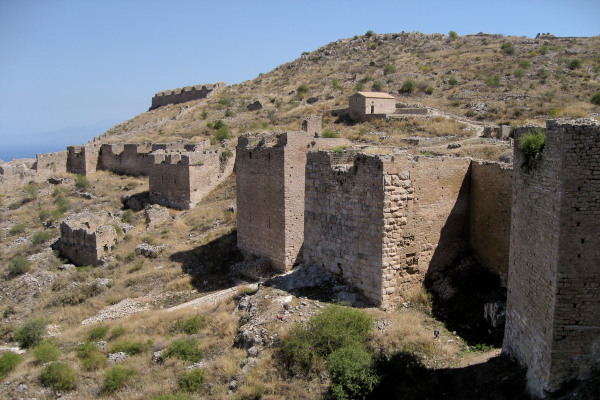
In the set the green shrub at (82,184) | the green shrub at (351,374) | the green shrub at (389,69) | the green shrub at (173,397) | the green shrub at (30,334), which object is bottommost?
the green shrub at (30,334)

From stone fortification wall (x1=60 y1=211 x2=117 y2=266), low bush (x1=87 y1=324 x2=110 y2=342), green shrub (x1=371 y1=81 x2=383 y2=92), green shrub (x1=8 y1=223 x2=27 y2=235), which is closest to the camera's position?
low bush (x1=87 y1=324 x2=110 y2=342)

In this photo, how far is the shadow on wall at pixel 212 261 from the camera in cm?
1412

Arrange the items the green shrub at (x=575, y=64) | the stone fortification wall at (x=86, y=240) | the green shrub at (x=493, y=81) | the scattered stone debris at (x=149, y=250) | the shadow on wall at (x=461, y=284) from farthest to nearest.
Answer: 1. the green shrub at (x=575, y=64)
2. the green shrub at (x=493, y=81)
3. the stone fortification wall at (x=86, y=240)
4. the scattered stone debris at (x=149, y=250)
5. the shadow on wall at (x=461, y=284)

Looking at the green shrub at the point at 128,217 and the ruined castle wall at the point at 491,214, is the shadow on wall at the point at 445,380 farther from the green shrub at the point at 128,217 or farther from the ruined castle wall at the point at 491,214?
the green shrub at the point at 128,217

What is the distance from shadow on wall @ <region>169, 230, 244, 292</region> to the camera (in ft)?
46.3

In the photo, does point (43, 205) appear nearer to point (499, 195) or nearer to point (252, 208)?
point (252, 208)

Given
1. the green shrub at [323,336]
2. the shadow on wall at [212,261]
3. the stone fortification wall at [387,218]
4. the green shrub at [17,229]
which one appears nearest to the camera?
the green shrub at [323,336]

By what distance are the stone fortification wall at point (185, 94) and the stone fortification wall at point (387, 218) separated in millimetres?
45082

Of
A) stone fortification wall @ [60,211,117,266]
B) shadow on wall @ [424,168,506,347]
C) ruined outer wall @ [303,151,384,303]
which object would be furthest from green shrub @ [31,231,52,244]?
shadow on wall @ [424,168,506,347]

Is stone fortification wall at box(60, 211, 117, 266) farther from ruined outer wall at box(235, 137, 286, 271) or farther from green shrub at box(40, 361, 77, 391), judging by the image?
green shrub at box(40, 361, 77, 391)

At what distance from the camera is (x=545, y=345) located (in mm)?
5250

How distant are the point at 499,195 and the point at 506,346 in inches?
123

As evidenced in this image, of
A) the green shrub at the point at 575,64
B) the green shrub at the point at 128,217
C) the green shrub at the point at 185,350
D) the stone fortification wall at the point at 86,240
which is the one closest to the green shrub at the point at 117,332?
the green shrub at the point at 185,350

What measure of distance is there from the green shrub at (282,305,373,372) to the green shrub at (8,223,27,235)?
17.7m
